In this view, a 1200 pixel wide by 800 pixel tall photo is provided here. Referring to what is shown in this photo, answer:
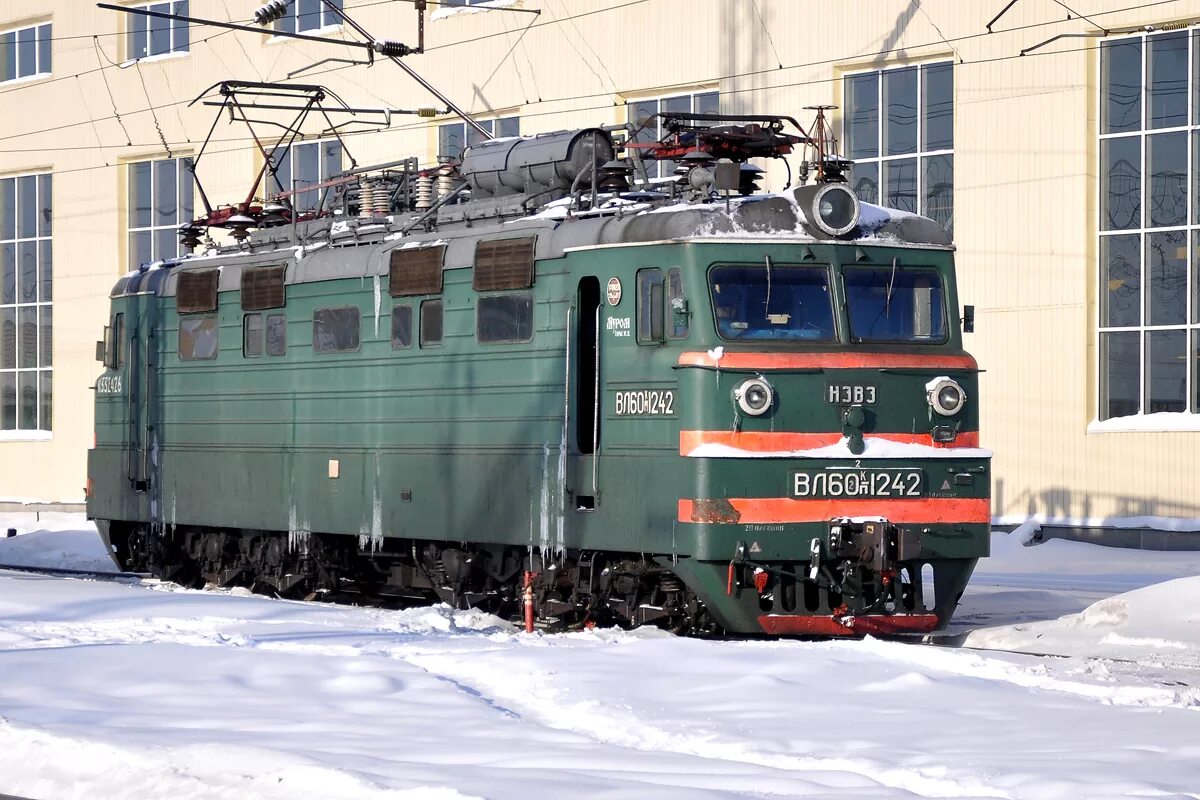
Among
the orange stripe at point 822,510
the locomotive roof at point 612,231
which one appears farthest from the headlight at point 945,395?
the locomotive roof at point 612,231

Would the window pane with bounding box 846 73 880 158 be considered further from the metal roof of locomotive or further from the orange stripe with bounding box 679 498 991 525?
the orange stripe with bounding box 679 498 991 525

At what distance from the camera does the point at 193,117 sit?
43.7 metres

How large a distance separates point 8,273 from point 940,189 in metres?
25.5

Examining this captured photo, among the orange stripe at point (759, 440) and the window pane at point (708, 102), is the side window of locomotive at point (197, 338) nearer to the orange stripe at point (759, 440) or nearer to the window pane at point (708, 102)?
the orange stripe at point (759, 440)

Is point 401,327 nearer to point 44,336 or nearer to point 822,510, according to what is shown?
point 822,510

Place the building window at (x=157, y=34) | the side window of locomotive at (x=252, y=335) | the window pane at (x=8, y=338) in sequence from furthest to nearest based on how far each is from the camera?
1. the window pane at (x=8, y=338)
2. the building window at (x=157, y=34)
3. the side window of locomotive at (x=252, y=335)

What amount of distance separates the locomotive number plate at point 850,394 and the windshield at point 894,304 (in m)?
0.42

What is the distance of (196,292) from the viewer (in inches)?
856

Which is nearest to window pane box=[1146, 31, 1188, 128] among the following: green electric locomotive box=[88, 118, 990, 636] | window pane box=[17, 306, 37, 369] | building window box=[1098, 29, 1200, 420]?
building window box=[1098, 29, 1200, 420]

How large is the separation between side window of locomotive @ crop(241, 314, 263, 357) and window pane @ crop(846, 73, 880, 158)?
1479cm

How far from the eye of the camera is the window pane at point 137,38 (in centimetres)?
4491

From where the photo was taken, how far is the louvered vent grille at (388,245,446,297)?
17828 millimetres

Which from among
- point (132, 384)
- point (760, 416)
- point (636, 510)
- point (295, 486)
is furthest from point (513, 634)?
point (132, 384)

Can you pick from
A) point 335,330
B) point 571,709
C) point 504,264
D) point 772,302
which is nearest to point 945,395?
point 772,302
